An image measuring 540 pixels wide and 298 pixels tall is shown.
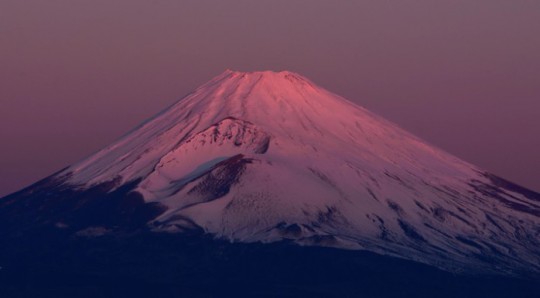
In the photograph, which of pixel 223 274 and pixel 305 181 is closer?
pixel 223 274

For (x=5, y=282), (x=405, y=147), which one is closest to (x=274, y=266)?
(x=5, y=282)

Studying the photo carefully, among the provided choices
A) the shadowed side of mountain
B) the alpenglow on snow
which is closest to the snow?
the alpenglow on snow

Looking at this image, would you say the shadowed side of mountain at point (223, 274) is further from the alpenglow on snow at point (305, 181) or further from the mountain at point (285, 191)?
the alpenglow on snow at point (305, 181)

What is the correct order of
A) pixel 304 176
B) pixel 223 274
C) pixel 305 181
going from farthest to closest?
pixel 304 176
pixel 305 181
pixel 223 274

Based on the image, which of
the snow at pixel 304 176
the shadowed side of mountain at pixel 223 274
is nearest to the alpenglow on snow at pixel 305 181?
the snow at pixel 304 176

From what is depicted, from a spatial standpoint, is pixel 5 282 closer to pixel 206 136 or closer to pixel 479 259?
pixel 206 136

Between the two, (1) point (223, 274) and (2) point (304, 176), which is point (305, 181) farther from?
(1) point (223, 274)

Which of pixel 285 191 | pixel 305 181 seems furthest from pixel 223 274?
pixel 305 181
